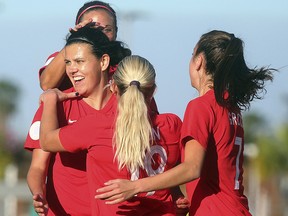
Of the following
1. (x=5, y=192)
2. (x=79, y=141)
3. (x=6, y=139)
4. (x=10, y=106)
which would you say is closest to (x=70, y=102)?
(x=79, y=141)

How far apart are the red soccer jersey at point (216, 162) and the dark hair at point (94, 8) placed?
1.62 m

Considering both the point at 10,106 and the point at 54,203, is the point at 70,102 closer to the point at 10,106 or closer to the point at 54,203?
the point at 54,203

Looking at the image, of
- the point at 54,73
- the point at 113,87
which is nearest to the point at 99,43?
the point at 54,73

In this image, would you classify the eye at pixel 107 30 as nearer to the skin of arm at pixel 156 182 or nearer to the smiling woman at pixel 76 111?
the smiling woman at pixel 76 111

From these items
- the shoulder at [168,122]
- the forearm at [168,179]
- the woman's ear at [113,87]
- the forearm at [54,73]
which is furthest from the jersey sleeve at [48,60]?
the forearm at [168,179]

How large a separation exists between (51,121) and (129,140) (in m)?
0.71

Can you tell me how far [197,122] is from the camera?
6.32m

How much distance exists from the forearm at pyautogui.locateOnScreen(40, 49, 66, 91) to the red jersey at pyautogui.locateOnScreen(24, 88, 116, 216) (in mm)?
354

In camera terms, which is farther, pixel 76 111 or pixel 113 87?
pixel 76 111

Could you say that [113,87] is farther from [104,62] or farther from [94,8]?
[94,8]

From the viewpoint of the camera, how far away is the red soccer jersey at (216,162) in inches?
251

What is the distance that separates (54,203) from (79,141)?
0.93 metres

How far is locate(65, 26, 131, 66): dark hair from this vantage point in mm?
7113

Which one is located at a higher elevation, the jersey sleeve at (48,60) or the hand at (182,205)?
the jersey sleeve at (48,60)
